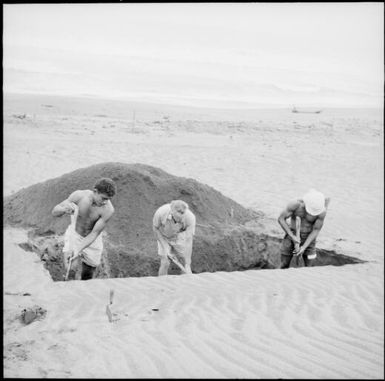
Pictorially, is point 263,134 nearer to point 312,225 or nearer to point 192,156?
point 192,156

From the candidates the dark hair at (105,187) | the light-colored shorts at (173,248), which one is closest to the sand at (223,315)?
the light-colored shorts at (173,248)

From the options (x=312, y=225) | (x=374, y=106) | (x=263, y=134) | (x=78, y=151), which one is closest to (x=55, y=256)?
(x=312, y=225)

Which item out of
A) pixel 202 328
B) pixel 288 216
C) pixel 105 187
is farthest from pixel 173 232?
pixel 202 328

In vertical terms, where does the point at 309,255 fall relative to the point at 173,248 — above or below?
below

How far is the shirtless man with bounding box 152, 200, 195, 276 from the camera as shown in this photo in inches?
289

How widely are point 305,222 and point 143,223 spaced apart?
2.60m

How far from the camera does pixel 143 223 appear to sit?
9289 millimetres

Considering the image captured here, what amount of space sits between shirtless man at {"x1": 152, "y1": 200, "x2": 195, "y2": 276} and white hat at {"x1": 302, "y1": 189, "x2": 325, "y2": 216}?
1.58m

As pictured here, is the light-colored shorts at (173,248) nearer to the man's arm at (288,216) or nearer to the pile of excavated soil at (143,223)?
the pile of excavated soil at (143,223)

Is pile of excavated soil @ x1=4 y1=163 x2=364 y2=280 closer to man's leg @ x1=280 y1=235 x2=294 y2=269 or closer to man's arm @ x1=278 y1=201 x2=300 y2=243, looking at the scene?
man's leg @ x1=280 y1=235 x2=294 y2=269

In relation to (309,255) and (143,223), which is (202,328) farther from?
(143,223)

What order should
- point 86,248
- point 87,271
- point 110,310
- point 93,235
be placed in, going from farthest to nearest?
point 87,271 → point 86,248 → point 93,235 → point 110,310

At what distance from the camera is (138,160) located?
1614 cm

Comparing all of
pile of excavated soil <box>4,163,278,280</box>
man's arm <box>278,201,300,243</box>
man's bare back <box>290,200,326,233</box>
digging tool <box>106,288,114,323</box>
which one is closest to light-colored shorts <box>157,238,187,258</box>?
pile of excavated soil <box>4,163,278,280</box>
